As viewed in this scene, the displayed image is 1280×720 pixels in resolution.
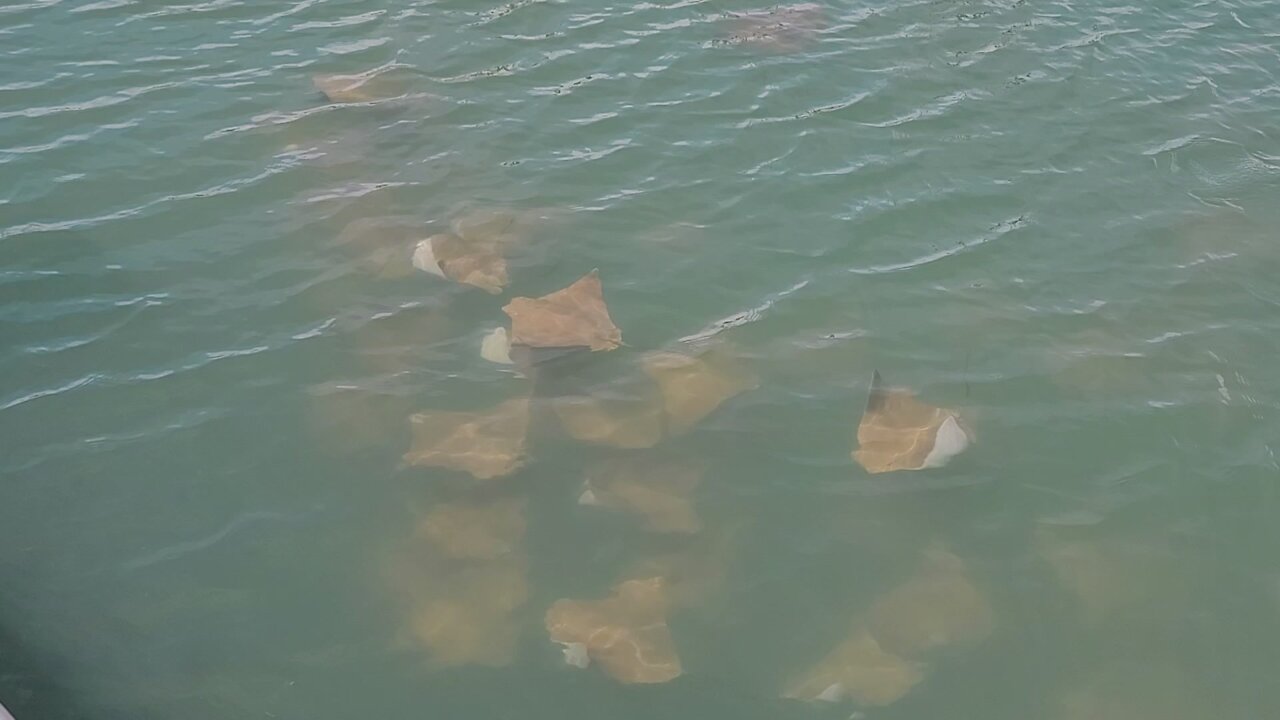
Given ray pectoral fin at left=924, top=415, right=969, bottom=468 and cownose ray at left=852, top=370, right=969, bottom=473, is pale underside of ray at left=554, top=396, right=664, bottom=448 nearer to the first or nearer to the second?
cownose ray at left=852, top=370, right=969, bottom=473

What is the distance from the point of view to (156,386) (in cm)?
759

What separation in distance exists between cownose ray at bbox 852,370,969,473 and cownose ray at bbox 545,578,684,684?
1.82 metres

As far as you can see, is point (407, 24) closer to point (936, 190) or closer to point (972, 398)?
point (936, 190)

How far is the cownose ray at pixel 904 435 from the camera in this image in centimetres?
742

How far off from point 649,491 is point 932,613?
1859 millimetres

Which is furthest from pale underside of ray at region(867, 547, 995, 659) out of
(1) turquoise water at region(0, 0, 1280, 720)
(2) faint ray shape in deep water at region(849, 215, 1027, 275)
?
(2) faint ray shape in deep water at region(849, 215, 1027, 275)

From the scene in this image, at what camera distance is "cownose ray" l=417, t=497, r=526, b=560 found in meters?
6.70

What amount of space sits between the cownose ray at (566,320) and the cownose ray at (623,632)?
2057 mm

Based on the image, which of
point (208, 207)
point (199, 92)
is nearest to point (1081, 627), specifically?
point (208, 207)

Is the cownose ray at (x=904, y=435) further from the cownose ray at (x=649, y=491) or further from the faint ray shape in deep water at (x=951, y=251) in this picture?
the faint ray shape in deep water at (x=951, y=251)

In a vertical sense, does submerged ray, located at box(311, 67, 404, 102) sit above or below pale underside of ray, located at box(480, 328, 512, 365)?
above

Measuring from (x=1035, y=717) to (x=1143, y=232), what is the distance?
201 inches

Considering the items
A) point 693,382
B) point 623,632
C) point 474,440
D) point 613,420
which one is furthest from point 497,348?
point 623,632

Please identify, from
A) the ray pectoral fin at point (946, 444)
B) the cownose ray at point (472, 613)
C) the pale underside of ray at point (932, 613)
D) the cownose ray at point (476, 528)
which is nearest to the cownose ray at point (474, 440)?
the cownose ray at point (476, 528)
